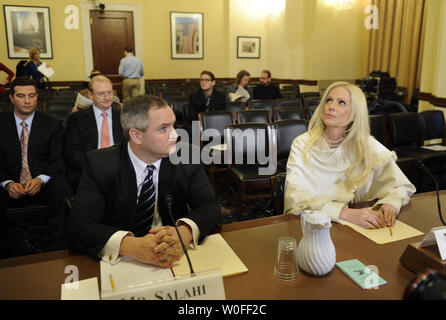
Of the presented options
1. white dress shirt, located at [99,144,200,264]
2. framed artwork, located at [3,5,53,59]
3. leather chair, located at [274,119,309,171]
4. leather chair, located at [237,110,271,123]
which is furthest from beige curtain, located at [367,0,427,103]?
framed artwork, located at [3,5,53,59]

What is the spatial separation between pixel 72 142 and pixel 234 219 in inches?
66.6

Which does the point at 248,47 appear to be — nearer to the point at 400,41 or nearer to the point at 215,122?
the point at 400,41

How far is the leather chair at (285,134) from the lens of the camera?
3.64 m

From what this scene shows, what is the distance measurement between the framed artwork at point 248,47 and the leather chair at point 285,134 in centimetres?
845

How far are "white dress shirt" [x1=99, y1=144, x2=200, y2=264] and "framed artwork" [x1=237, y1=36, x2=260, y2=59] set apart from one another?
1045 centimetres

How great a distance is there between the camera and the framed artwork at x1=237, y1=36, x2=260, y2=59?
37.6 feet

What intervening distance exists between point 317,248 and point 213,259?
1.24 feet

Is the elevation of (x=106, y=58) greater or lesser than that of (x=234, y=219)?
greater

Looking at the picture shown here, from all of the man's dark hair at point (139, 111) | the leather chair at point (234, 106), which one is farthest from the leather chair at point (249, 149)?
the leather chair at point (234, 106)

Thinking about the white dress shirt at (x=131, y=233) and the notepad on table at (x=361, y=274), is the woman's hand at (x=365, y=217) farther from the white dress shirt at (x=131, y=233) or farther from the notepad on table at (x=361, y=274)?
the white dress shirt at (x=131, y=233)

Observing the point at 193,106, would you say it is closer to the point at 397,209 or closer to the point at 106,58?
the point at 397,209
